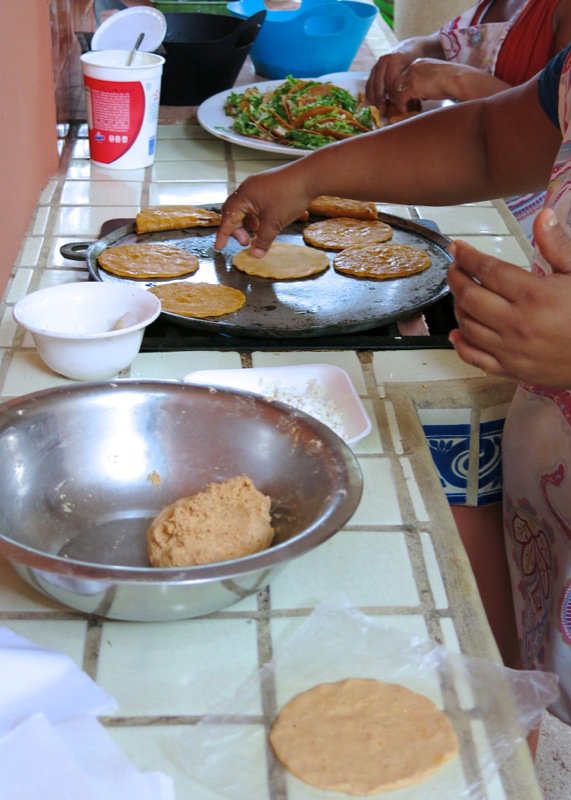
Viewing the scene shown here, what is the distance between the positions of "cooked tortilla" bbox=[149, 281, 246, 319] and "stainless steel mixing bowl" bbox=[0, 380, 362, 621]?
40 cm

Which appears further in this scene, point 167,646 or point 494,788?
point 167,646

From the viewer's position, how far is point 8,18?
151cm

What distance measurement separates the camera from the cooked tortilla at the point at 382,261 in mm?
1548

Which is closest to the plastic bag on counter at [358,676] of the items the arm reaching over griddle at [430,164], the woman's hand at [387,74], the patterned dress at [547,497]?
the patterned dress at [547,497]

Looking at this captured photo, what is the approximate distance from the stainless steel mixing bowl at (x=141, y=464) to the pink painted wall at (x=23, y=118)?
57 centimetres

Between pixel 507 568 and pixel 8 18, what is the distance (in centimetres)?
122

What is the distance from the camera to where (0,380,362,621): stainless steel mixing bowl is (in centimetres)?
87

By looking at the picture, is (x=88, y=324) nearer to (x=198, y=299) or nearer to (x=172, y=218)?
(x=198, y=299)

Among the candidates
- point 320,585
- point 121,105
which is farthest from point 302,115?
point 320,585

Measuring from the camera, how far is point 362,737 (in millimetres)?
701

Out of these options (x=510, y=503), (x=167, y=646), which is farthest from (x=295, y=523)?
(x=510, y=503)

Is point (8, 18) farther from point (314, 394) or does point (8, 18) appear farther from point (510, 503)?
point (510, 503)

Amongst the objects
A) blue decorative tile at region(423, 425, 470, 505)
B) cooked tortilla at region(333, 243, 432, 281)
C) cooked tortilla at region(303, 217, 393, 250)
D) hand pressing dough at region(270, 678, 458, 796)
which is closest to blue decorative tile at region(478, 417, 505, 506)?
blue decorative tile at region(423, 425, 470, 505)

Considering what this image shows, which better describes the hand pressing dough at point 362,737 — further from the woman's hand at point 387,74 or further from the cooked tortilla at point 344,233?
the woman's hand at point 387,74
